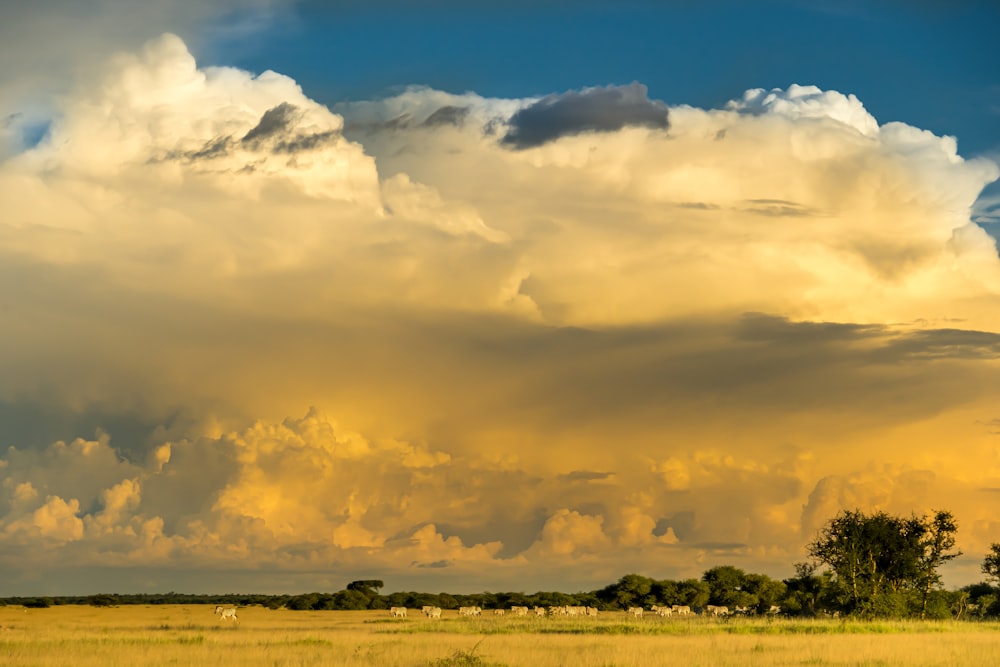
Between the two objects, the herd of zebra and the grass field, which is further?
the herd of zebra

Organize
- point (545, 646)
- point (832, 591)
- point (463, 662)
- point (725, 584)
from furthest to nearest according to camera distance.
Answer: point (725, 584)
point (832, 591)
point (545, 646)
point (463, 662)

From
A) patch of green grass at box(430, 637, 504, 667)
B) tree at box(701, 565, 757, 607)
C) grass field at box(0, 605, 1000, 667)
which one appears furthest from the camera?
tree at box(701, 565, 757, 607)

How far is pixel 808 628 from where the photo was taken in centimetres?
6869

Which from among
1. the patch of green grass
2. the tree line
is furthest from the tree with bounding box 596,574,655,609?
the patch of green grass

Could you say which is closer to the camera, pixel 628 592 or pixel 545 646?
pixel 545 646

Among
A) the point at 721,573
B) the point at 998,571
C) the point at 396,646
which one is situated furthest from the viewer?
the point at 721,573

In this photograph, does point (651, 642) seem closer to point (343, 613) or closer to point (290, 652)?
point (290, 652)

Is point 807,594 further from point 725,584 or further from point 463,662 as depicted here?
point 463,662

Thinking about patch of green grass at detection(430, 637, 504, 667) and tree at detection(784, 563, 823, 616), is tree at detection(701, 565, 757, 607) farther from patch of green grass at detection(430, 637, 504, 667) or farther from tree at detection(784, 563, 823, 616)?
patch of green grass at detection(430, 637, 504, 667)

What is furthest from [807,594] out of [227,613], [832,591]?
[227,613]

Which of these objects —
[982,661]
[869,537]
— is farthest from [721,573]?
[982,661]

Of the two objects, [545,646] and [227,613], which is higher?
[545,646]

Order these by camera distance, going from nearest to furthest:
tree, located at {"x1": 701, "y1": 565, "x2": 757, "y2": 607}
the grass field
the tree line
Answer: the grass field, the tree line, tree, located at {"x1": 701, "y1": 565, "x2": 757, "y2": 607}

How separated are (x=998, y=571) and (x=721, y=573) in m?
31.9
